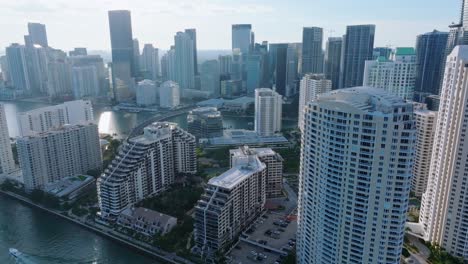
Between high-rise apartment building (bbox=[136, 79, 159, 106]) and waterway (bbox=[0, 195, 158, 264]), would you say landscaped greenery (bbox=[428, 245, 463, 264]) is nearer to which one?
waterway (bbox=[0, 195, 158, 264])

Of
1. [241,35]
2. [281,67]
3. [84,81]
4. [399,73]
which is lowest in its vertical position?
[84,81]

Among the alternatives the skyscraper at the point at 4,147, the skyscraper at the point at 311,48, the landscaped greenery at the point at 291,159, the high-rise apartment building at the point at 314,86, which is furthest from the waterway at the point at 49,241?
the skyscraper at the point at 311,48

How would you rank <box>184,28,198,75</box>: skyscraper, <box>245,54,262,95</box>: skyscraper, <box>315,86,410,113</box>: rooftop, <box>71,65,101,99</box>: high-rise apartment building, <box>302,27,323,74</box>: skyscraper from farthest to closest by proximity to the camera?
<box>184,28,198,75</box>: skyscraper < <box>245,54,262,95</box>: skyscraper < <box>71,65,101,99</box>: high-rise apartment building < <box>302,27,323,74</box>: skyscraper < <box>315,86,410,113</box>: rooftop

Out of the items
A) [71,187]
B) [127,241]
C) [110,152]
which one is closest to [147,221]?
[127,241]

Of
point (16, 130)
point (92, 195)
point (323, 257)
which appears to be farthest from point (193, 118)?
point (323, 257)

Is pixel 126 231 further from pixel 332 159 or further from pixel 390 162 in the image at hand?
pixel 390 162

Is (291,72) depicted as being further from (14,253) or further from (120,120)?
(14,253)

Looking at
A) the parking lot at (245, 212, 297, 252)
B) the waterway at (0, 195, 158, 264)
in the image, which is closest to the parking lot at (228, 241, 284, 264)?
the parking lot at (245, 212, 297, 252)
